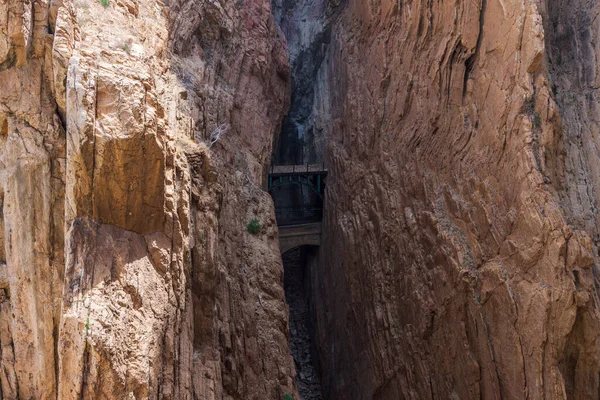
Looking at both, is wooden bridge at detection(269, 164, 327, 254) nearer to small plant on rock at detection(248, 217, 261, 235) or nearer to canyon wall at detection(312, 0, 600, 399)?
canyon wall at detection(312, 0, 600, 399)

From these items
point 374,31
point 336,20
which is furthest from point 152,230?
point 336,20

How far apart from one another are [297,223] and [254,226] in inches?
303

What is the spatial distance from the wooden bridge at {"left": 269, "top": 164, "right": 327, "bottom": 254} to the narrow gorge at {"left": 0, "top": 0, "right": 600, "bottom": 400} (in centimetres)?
11

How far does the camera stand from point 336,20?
2112 cm

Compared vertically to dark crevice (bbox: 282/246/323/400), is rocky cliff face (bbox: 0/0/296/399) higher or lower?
higher

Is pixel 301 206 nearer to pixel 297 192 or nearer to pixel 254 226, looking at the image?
pixel 297 192

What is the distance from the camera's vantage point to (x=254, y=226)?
13.7m

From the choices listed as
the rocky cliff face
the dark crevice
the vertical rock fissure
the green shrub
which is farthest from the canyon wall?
the rocky cliff face

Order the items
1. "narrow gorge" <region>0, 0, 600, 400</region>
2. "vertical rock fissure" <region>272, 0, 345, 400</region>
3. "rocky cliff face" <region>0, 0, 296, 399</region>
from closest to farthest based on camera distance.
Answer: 1. "rocky cliff face" <region>0, 0, 296, 399</region>
2. "narrow gorge" <region>0, 0, 600, 400</region>
3. "vertical rock fissure" <region>272, 0, 345, 400</region>

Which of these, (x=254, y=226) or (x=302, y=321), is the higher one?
(x=254, y=226)

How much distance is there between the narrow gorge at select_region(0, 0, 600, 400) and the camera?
7.57 meters

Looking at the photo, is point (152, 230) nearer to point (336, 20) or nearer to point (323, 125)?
point (323, 125)

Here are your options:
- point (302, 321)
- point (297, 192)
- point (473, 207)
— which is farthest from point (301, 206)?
point (473, 207)

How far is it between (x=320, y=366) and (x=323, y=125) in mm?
10193
